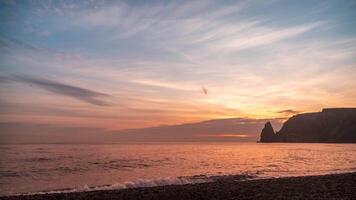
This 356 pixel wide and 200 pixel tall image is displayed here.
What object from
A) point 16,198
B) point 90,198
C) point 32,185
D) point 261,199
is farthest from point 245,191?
point 32,185

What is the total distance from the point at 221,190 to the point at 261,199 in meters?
4.26

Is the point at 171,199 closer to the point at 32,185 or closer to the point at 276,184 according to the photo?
the point at 276,184

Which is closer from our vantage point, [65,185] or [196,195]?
[196,195]

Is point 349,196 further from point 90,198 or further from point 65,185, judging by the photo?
point 65,185

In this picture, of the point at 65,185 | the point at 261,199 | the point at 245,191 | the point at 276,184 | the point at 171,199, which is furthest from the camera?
the point at 65,185

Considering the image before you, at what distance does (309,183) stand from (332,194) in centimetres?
548

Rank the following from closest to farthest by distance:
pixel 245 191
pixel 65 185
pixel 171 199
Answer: pixel 171 199, pixel 245 191, pixel 65 185

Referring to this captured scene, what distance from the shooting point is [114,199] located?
68.7ft

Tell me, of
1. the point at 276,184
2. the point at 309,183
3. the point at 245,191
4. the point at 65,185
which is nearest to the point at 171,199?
the point at 245,191

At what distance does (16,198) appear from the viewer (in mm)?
22656

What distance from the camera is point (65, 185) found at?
32.0 metres

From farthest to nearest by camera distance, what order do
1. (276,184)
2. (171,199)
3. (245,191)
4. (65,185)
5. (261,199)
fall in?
1. (65,185)
2. (276,184)
3. (245,191)
4. (171,199)
5. (261,199)

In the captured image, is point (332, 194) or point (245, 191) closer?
point (332, 194)

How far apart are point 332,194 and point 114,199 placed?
1275 cm
